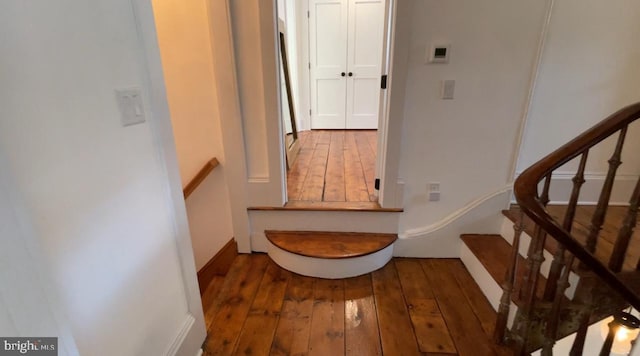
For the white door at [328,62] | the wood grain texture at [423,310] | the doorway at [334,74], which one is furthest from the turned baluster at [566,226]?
the white door at [328,62]

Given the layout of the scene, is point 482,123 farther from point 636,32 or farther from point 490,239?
point 636,32

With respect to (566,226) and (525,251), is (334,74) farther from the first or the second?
(566,226)

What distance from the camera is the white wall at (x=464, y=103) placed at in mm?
1795

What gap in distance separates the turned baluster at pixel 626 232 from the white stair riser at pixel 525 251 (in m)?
0.17

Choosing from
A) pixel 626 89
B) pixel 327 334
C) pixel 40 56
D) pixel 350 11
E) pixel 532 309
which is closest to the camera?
pixel 40 56

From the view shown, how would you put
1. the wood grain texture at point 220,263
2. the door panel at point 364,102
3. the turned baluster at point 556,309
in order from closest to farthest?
the turned baluster at point 556,309 → the wood grain texture at point 220,263 → the door panel at point 364,102

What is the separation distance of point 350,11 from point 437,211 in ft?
11.9

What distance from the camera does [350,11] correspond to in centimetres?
456

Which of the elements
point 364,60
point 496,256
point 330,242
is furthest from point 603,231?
point 364,60

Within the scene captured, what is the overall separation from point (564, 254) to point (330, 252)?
4.09ft

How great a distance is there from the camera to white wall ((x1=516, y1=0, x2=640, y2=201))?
72.2 inches

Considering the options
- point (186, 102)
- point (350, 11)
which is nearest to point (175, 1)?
point (186, 102)

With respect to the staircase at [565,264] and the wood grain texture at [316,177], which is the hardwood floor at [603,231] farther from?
the wood grain texture at [316,177]

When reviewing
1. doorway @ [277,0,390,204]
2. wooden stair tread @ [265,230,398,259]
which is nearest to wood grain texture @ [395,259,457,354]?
wooden stair tread @ [265,230,398,259]
